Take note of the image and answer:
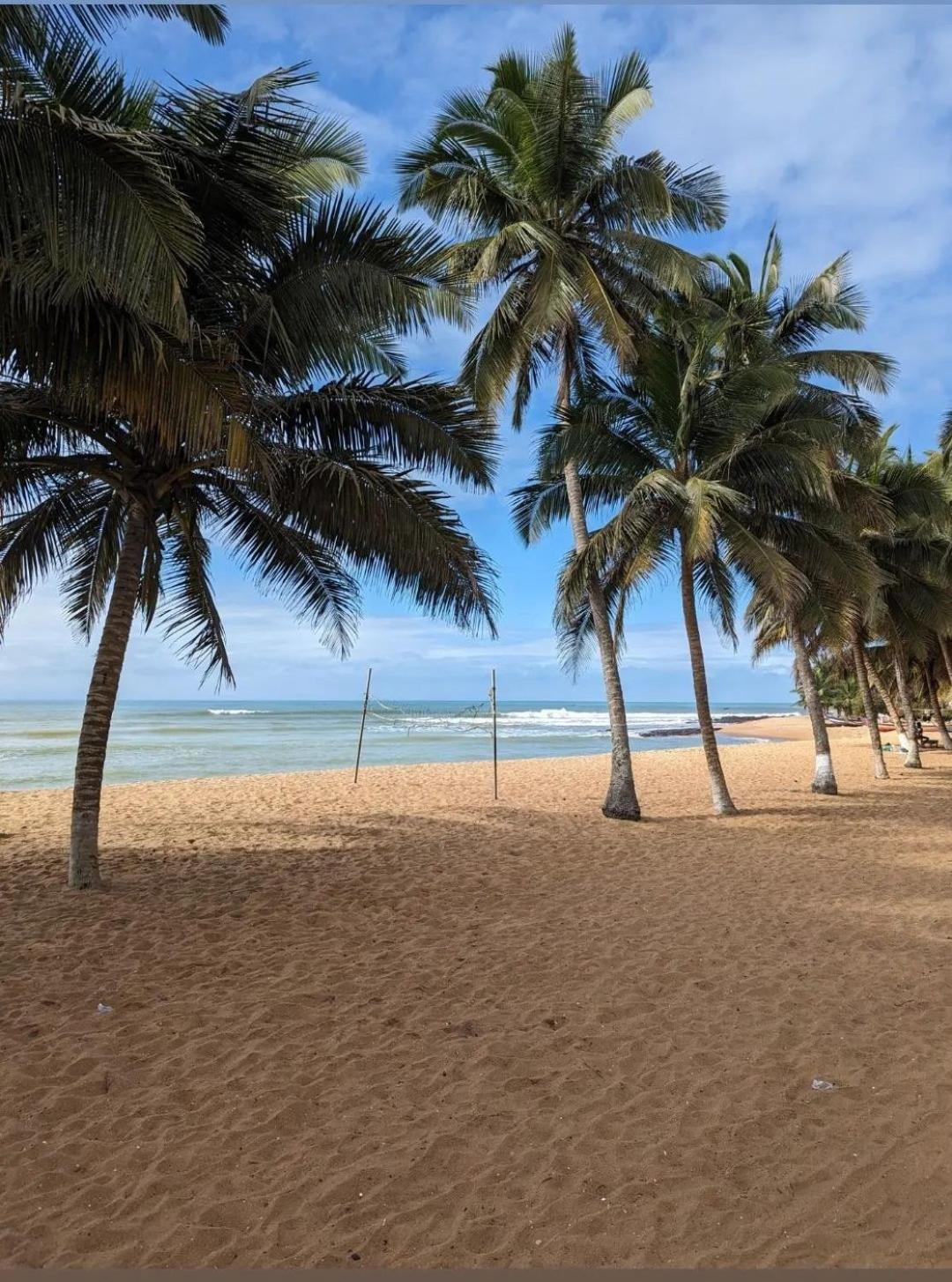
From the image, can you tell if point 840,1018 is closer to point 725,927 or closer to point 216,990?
point 725,927

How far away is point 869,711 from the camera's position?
16.8m

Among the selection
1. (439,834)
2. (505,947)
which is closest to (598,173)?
(439,834)

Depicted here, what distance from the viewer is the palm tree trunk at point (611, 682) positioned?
36.6 feet

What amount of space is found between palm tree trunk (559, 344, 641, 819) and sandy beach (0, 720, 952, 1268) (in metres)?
3.15

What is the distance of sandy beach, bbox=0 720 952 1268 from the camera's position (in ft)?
7.82

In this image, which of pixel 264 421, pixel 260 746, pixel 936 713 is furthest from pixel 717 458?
pixel 260 746

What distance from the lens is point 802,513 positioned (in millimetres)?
12258

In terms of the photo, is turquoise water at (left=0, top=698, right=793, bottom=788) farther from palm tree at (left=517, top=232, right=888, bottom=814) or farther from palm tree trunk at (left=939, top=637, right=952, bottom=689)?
palm tree trunk at (left=939, top=637, right=952, bottom=689)

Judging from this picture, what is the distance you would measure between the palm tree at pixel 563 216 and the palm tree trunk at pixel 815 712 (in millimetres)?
4143

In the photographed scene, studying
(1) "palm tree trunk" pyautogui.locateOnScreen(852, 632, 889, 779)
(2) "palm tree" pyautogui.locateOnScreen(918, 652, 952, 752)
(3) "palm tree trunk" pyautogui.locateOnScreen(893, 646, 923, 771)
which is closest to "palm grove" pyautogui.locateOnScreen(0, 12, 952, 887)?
(1) "palm tree trunk" pyautogui.locateOnScreen(852, 632, 889, 779)

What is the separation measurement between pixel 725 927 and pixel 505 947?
5.67 feet

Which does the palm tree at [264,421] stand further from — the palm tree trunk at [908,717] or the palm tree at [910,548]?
the palm tree trunk at [908,717]

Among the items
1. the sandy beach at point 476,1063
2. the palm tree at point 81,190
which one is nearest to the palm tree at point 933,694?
the sandy beach at point 476,1063

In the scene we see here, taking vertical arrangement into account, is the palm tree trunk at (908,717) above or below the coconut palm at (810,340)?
below
